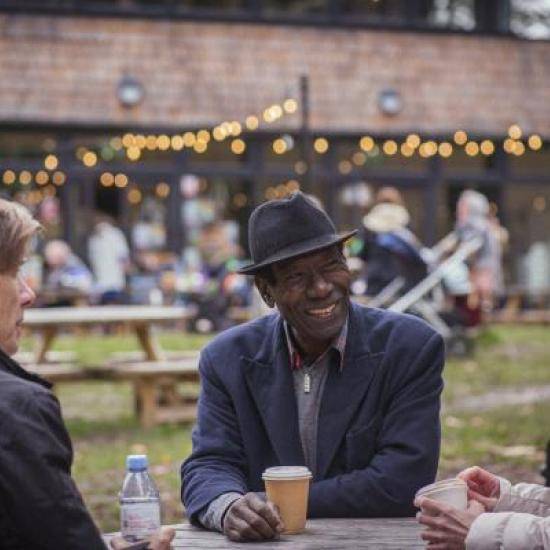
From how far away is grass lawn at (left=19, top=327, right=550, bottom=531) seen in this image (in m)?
9.41

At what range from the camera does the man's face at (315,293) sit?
14.1 feet

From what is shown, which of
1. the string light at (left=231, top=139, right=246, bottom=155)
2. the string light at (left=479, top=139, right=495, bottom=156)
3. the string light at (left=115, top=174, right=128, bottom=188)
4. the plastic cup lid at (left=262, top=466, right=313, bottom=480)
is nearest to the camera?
the plastic cup lid at (left=262, top=466, right=313, bottom=480)

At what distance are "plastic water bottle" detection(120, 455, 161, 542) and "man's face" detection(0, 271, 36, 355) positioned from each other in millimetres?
441

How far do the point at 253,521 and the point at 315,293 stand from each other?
86 cm

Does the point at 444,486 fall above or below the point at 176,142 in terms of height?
below

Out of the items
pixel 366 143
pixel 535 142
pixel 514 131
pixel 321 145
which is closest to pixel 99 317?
pixel 321 145

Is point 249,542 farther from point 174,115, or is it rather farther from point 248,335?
point 174,115

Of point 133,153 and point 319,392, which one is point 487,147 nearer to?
point 133,153

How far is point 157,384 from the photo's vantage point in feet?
40.7

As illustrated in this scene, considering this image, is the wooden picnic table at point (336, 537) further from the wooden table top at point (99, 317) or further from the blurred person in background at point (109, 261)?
the blurred person in background at point (109, 261)

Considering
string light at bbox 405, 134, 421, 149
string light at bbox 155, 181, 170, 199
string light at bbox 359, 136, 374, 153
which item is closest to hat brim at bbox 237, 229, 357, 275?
string light at bbox 155, 181, 170, 199

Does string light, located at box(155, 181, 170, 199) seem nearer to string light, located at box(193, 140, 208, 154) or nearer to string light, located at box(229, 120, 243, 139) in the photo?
string light, located at box(193, 140, 208, 154)

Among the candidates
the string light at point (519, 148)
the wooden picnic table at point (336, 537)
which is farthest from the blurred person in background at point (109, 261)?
the wooden picnic table at point (336, 537)

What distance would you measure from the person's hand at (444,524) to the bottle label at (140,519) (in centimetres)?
63
